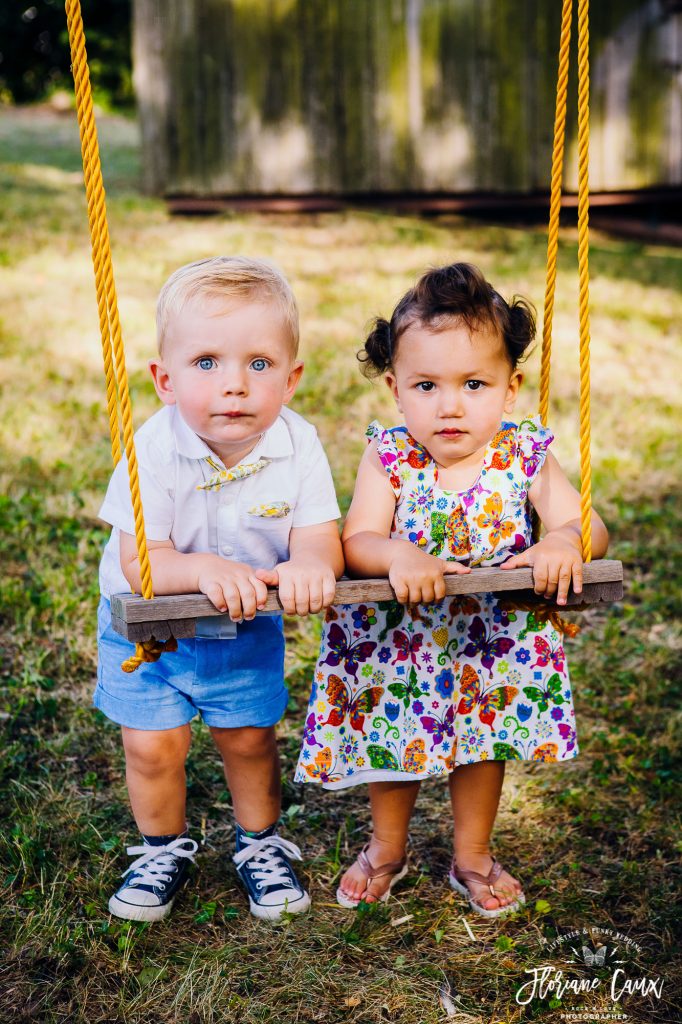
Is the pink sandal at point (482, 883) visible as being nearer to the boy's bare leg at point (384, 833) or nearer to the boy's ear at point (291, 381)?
the boy's bare leg at point (384, 833)

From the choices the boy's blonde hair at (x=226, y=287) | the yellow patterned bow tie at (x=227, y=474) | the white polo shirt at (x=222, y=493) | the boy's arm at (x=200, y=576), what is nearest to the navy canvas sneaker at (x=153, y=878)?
the white polo shirt at (x=222, y=493)

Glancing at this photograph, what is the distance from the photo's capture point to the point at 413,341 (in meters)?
2.16

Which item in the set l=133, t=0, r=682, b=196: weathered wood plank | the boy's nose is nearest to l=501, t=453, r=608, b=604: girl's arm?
the boy's nose

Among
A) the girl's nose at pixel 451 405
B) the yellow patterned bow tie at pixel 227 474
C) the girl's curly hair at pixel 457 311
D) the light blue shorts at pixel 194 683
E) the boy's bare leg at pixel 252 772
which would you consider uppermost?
the girl's curly hair at pixel 457 311

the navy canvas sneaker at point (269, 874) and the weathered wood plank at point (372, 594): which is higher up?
the weathered wood plank at point (372, 594)

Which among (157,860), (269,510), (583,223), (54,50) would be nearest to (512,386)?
(583,223)

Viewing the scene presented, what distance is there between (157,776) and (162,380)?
84cm

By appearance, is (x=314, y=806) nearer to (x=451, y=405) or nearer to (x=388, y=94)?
(x=451, y=405)

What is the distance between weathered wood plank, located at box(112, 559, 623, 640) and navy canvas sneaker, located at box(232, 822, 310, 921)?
0.74m

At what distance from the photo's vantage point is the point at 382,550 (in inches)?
83.4

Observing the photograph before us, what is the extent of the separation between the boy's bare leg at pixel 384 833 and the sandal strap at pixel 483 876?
0.14 meters

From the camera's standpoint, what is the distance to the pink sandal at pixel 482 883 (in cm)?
238

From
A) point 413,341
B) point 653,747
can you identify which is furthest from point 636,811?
point 413,341

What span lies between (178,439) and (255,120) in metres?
7.11
